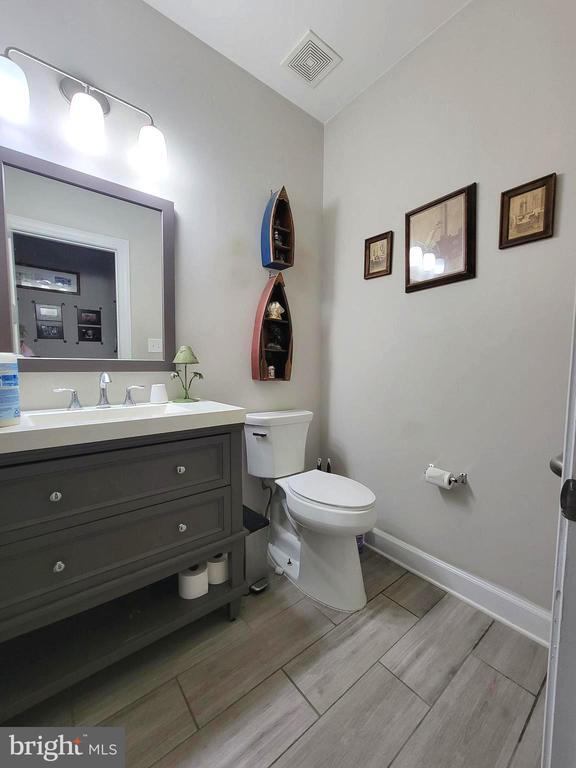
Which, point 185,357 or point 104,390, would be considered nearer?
point 104,390

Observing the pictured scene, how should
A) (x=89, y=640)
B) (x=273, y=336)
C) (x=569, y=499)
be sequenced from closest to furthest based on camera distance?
(x=569, y=499), (x=89, y=640), (x=273, y=336)

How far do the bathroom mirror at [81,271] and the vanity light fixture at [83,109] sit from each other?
14cm

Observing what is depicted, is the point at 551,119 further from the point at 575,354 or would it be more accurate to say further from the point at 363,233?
the point at 575,354

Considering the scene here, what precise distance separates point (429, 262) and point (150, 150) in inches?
54.1

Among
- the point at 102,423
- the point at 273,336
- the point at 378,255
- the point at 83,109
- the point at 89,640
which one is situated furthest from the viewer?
the point at 273,336

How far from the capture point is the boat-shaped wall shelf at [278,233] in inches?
67.7

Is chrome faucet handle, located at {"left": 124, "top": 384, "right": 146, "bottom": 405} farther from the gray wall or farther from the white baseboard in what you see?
the white baseboard

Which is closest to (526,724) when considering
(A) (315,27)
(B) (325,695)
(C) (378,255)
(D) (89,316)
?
(B) (325,695)

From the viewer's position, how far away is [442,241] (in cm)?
147

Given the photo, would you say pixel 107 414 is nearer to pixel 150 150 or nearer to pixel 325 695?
pixel 150 150

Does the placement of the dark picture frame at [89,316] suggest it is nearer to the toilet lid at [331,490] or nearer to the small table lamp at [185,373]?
the small table lamp at [185,373]

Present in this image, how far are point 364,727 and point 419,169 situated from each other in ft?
7.32

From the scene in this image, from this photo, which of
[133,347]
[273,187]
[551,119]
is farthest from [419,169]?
[133,347]

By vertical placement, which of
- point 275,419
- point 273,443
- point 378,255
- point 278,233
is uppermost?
point 278,233
